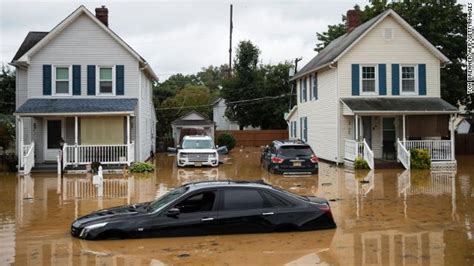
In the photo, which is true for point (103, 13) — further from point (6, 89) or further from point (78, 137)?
point (6, 89)

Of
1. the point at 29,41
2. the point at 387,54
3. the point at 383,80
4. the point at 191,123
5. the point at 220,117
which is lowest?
the point at 191,123

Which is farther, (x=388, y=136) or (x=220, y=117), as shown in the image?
(x=220, y=117)

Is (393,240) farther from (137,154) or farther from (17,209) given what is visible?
(137,154)

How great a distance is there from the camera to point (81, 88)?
2659 cm

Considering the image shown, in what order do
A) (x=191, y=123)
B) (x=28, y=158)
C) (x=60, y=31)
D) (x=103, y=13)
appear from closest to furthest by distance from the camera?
(x=28, y=158) < (x=60, y=31) < (x=103, y=13) < (x=191, y=123)

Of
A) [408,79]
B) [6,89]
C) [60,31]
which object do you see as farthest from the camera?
[6,89]

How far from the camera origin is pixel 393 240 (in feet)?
33.1

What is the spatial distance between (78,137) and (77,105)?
1.73m

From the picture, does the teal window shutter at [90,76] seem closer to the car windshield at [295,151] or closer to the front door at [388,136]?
the car windshield at [295,151]

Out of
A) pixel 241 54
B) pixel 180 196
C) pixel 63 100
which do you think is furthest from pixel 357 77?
pixel 241 54

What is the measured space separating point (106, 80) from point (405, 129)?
15.3 meters

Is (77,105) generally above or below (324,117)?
above

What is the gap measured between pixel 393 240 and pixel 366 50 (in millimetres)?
19068

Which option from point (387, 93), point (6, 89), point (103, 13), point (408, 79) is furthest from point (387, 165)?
point (6, 89)
